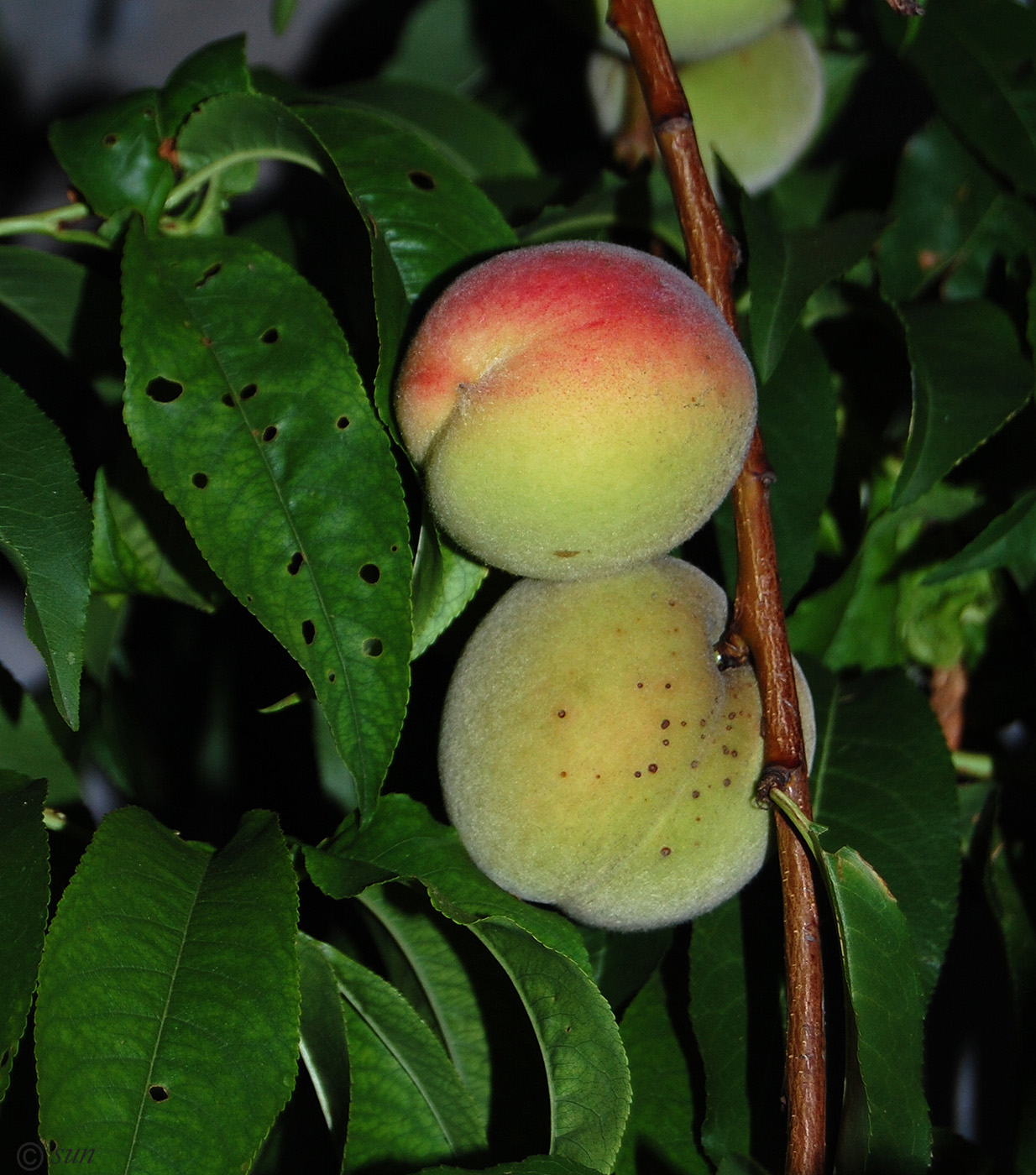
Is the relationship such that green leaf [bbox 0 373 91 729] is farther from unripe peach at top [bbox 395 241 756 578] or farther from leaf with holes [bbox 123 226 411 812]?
unripe peach at top [bbox 395 241 756 578]

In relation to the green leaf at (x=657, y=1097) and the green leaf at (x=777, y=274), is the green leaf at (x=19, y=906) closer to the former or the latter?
the green leaf at (x=657, y=1097)

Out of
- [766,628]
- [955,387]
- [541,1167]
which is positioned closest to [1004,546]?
[955,387]

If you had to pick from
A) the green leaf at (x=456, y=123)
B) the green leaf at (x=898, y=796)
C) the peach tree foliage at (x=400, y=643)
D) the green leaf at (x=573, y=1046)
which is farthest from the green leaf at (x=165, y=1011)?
the green leaf at (x=456, y=123)

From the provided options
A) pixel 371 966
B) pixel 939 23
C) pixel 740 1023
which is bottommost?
pixel 371 966

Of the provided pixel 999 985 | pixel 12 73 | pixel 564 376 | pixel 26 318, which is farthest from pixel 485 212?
pixel 12 73

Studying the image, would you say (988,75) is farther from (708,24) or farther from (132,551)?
(132,551)

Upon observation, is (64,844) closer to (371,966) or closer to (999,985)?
(371,966)
